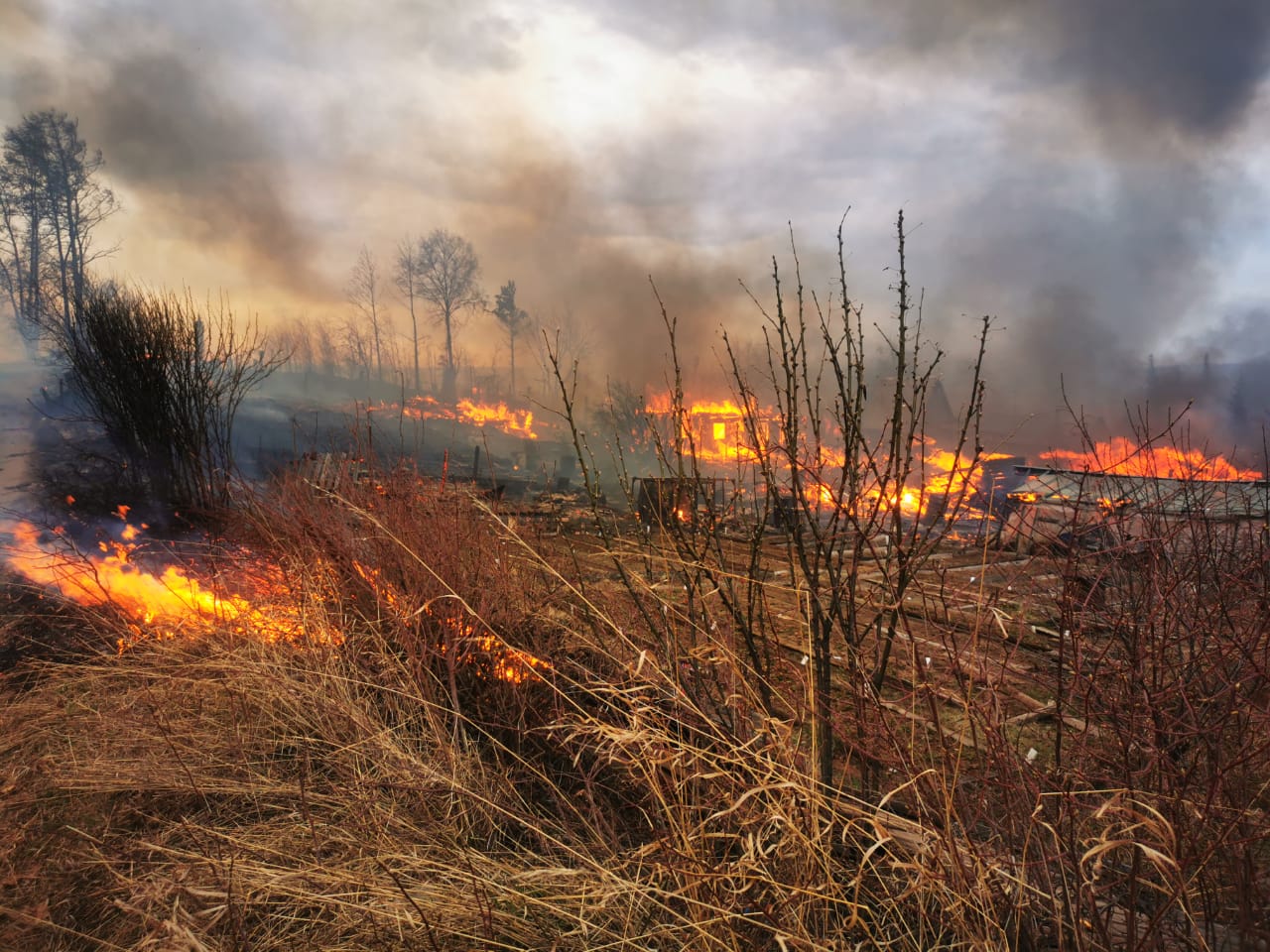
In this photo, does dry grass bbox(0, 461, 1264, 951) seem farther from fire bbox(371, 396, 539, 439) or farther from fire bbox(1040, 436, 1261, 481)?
fire bbox(371, 396, 539, 439)

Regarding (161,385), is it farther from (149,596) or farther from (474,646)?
(474,646)

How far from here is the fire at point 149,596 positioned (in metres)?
4.16

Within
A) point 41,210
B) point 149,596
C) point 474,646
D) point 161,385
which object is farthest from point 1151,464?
point 41,210

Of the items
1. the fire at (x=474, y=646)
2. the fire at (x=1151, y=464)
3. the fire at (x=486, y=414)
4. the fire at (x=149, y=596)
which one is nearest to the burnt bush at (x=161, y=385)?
the fire at (x=149, y=596)

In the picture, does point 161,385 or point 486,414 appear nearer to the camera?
point 161,385

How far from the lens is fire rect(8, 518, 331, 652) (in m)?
4.16

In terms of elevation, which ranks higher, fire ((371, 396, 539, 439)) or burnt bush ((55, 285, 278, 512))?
fire ((371, 396, 539, 439))

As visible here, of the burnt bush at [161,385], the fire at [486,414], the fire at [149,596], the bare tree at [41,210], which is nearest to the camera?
the fire at [149,596]

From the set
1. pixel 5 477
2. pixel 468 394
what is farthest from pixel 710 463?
pixel 5 477

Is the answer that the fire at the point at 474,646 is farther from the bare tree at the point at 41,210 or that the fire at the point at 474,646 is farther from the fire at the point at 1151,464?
the bare tree at the point at 41,210

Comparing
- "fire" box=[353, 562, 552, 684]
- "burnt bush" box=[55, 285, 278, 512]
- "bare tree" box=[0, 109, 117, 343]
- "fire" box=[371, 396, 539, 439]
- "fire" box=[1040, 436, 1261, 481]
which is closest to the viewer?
"fire" box=[1040, 436, 1261, 481]

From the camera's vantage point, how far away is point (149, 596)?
5195 millimetres

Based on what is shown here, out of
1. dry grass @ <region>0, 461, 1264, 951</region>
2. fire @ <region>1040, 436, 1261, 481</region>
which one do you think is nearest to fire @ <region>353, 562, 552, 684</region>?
dry grass @ <region>0, 461, 1264, 951</region>

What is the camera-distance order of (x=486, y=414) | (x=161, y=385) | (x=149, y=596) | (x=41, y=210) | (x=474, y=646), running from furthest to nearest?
(x=486, y=414) < (x=41, y=210) < (x=161, y=385) < (x=149, y=596) < (x=474, y=646)
